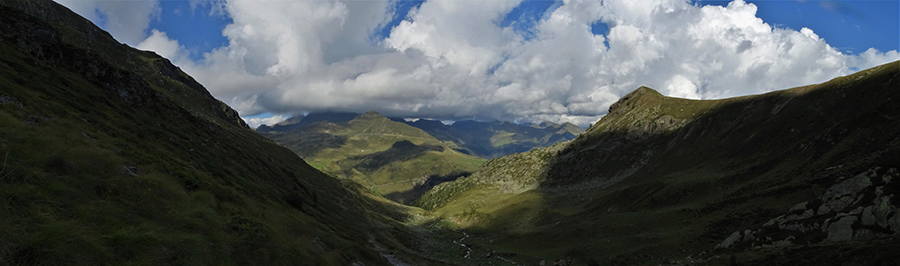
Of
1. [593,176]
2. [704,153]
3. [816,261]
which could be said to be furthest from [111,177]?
[593,176]

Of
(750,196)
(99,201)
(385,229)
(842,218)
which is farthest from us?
(385,229)

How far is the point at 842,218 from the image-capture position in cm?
3161

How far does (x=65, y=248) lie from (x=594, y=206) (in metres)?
112

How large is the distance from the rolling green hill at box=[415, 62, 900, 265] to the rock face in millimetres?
132

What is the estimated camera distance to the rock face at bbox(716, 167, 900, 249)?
1142 inches

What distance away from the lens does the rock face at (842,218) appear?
2902cm

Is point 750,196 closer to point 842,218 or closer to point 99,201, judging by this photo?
point 842,218

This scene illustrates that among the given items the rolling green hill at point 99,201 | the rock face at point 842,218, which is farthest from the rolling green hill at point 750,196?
the rolling green hill at point 99,201

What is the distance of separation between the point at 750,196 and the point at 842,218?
23.9 m

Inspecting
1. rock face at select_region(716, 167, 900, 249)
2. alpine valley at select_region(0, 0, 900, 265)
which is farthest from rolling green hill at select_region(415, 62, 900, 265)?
alpine valley at select_region(0, 0, 900, 265)

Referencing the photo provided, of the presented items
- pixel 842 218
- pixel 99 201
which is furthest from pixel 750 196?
pixel 99 201

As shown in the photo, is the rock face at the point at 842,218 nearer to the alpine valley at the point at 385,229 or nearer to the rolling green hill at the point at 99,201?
the alpine valley at the point at 385,229

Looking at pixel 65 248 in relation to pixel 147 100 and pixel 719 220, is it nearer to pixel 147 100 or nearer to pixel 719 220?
pixel 719 220

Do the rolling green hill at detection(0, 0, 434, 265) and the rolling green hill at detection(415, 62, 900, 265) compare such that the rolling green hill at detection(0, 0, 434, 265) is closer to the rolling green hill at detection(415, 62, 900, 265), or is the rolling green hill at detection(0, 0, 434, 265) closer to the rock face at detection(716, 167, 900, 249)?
the rolling green hill at detection(415, 62, 900, 265)
